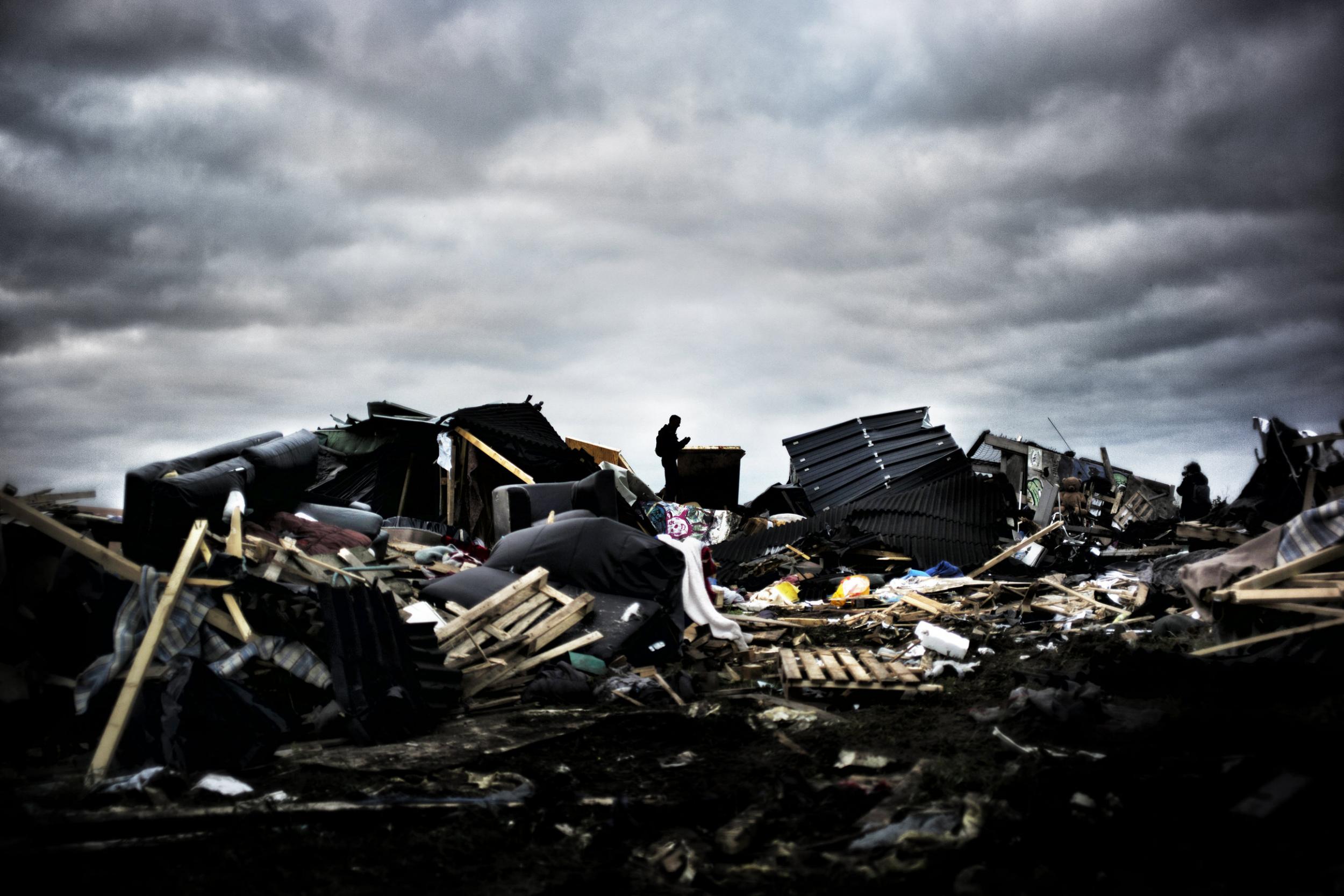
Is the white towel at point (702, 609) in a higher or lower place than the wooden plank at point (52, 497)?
lower

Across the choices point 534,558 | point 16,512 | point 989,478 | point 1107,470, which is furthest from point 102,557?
point 1107,470

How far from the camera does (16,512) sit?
505 cm

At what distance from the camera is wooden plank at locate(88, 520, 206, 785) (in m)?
4.26

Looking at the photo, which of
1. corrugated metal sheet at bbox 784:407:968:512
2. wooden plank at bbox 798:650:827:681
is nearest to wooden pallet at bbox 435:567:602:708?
wooden plank at bbox 798:650:827:681

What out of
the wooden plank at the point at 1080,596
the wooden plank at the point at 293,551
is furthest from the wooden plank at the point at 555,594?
the wooden plank at the point at 1080,596

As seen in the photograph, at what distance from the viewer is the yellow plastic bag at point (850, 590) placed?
11539 millimetres

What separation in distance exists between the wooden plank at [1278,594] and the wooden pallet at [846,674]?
6.29 ft

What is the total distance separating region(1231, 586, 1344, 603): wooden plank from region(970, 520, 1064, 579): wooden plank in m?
7.39

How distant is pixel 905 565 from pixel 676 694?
9051 millimetres

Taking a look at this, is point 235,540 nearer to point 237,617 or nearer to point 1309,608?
point 237,617

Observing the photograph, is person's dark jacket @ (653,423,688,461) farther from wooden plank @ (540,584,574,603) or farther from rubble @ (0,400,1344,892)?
wooden plank @ (540,584,574,603)

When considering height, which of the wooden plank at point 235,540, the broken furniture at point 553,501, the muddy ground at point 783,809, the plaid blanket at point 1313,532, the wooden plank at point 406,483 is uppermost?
the wooden plank at point 406,483

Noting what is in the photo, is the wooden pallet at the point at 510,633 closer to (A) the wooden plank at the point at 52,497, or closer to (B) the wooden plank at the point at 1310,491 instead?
(A) the wooden plank at the point at 52,497

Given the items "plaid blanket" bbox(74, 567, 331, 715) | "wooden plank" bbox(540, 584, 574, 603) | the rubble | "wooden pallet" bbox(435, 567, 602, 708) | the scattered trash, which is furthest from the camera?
"wooden plank" bbox(540, 584, 574, 603)
